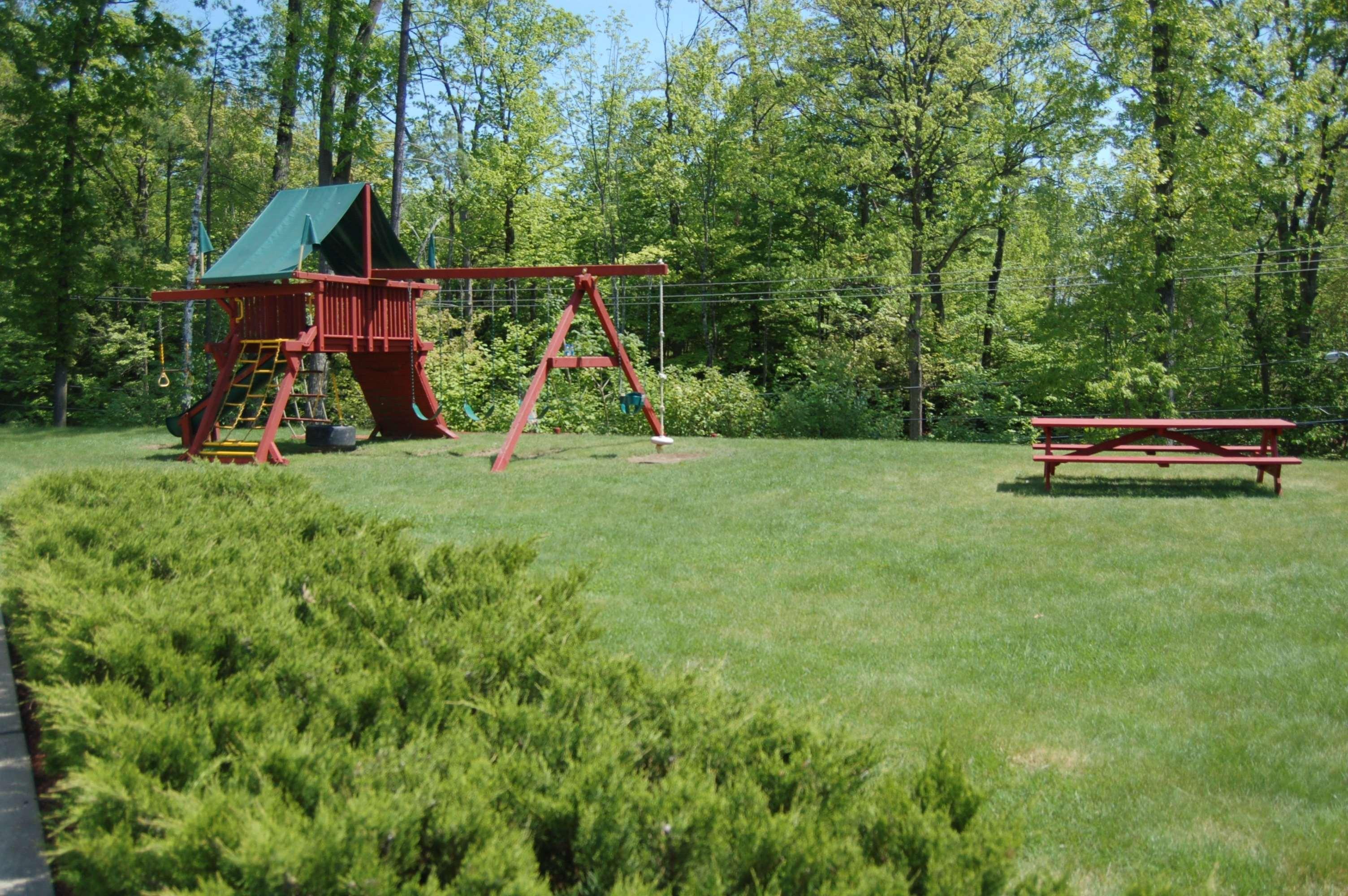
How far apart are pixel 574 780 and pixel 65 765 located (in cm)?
171

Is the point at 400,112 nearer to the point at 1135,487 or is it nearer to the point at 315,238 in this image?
the point at 315,238

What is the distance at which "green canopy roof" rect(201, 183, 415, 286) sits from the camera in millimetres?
15383

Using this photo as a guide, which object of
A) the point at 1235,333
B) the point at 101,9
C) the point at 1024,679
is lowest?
the point at 1024,679

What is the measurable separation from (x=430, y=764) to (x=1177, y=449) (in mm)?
10726

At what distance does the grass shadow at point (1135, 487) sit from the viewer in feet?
34.6

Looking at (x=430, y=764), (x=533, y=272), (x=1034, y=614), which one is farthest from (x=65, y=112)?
(x=430, y=764)

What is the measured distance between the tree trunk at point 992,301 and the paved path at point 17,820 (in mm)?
27689

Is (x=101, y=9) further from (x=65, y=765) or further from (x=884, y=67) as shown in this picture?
(x=65, y=765)

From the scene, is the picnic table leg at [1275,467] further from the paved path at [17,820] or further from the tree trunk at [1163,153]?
the tree trunk at [1163,153]

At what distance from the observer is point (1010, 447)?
50.7ft

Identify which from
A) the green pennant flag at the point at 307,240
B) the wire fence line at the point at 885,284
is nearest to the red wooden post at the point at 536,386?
the green pennant flag at the point at 307,240

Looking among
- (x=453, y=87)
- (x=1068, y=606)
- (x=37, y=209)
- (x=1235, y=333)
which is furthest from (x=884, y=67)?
(x=1068, y=606)

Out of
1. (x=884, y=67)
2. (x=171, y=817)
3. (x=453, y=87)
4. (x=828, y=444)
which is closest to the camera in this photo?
(x=171, y=817)

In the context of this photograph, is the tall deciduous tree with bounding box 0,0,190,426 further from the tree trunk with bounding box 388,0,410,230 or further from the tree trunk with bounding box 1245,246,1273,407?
the tree trunk with bounding box 1245,246,1273,407
